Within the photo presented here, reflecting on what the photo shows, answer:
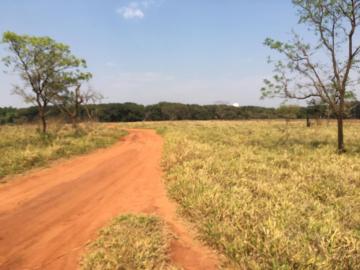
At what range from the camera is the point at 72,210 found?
20.5 feet

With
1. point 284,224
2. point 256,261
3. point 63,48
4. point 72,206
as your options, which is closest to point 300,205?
point 284,224

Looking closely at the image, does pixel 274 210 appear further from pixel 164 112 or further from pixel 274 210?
pixel 164 112

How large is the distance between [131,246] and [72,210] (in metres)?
2.39

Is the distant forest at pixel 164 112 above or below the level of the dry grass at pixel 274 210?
above

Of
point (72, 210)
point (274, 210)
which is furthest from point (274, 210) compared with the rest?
point (72, 210)

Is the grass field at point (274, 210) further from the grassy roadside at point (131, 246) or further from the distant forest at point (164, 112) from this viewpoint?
the distant forest at point (164, 112)

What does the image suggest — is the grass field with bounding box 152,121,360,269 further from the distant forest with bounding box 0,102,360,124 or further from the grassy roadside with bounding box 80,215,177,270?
the distant forest with bounding box 0,102,360,124

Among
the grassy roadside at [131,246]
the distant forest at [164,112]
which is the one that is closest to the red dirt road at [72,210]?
the grassy roadside at [131,246]

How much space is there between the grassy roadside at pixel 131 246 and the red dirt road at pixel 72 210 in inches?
7.5

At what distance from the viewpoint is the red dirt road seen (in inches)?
171

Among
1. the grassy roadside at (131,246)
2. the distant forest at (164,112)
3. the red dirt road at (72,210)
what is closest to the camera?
the grassy roadside at (131,246)

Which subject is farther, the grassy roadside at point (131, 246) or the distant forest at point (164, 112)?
the distant forest at point (164, 112)

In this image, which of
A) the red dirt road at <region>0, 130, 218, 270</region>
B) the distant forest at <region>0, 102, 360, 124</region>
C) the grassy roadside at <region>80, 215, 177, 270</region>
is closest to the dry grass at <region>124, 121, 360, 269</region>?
the red dirt road at <region>0, 130, 218, 270</region>

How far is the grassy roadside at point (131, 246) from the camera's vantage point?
3971 mm
